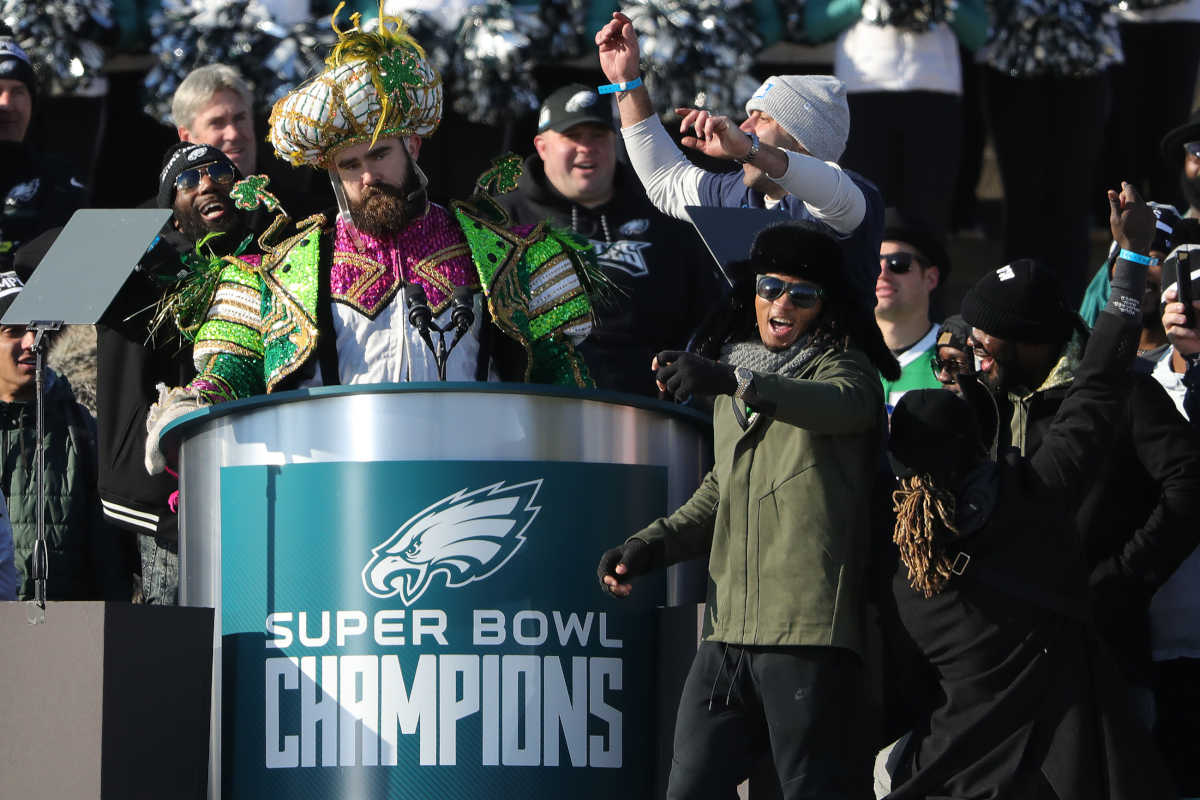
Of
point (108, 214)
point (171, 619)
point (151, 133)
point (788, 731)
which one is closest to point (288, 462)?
point (171, 619)

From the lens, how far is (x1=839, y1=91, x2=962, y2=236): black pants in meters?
8.71

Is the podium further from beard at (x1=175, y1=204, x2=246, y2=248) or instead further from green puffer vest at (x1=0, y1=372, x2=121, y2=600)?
green puffer vest at (x1=0, y1=372, x2=121, y2=600)

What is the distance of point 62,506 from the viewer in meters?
7.32

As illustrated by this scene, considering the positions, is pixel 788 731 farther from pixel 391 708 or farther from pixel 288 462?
pixel 288 462

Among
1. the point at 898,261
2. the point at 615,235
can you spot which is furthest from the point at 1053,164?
the point at 615,235

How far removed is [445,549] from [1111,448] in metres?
1.69

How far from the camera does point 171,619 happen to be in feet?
17.4


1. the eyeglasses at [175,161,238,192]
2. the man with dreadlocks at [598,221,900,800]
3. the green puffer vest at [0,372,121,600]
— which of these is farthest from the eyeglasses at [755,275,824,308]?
the green puffer vest at [0,372,121,600]

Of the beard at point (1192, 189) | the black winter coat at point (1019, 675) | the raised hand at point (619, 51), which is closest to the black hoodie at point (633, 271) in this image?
the raised hand at point (619, 51)

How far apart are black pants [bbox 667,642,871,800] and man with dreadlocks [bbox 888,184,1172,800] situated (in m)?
0.22

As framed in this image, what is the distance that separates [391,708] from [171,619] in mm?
569

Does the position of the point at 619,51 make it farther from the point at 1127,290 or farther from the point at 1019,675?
the point at 1019,675

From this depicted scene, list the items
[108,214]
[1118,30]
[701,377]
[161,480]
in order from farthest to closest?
[1118,30]
[161,480]
[108,214]
[701,377]

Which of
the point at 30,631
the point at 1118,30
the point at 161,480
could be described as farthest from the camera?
the point at 1118,30
